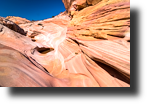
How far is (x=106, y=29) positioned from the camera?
10.9 feet

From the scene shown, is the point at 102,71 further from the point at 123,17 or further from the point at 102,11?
the point at 102,11

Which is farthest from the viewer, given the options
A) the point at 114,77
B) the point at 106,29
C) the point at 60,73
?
the point at 60,73

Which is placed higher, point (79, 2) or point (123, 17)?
point (79, 2)

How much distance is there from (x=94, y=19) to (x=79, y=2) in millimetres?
3594

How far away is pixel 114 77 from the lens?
8.57 ft

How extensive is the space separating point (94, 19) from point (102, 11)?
593mm
